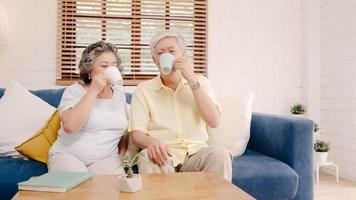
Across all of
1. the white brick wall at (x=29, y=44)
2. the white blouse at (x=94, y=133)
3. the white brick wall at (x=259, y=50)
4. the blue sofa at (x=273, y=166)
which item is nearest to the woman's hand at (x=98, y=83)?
the white blouse at (x=94, y=133)

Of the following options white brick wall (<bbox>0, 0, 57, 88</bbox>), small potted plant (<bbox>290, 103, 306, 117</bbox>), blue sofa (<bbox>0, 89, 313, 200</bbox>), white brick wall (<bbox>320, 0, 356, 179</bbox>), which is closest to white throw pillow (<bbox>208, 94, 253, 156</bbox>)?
blue sofa (<bbox>0, 89, 313, 200</bbox>)

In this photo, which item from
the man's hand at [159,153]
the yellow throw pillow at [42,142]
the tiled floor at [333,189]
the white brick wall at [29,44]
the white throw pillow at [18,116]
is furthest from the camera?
the white brick wall at [29,44]

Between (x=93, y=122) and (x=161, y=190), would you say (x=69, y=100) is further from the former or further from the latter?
(x=161, y=190)

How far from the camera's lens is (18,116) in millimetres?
1960

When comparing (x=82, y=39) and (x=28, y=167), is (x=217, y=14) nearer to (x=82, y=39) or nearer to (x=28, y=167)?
(x=82, y=39)

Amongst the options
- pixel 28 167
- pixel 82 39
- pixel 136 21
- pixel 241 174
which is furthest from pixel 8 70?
pixel 241 174

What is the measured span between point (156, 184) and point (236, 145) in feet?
3.13

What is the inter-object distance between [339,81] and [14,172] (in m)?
2.67

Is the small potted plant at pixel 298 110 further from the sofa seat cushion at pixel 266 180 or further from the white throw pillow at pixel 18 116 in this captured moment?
the white throw pillow at pixel 18 116

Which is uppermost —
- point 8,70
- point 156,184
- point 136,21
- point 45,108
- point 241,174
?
point 136,21

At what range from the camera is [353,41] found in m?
2.89

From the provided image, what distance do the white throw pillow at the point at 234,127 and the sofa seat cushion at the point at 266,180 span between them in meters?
0.24

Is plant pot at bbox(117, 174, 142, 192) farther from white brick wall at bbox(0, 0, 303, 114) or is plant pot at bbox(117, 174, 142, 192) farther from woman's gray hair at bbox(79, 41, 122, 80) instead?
white brick wall at bbox(0, 0, 303, 114)

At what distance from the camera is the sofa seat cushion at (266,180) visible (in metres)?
1.68
